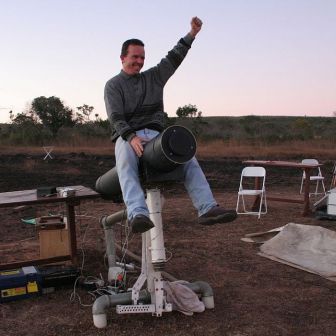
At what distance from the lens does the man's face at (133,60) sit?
3508 mm

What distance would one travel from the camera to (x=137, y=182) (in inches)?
125

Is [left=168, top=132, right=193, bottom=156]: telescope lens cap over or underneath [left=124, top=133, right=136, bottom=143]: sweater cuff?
underneath

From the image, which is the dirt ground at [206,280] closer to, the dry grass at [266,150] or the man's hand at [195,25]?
the man's hand at [195,25]

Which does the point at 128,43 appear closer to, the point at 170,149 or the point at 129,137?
the point at 129,137

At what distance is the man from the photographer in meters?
3.21

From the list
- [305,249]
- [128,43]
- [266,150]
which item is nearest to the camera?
[128,43]

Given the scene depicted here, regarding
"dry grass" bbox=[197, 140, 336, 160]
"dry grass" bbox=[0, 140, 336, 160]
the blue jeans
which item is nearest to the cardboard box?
the blue jeans

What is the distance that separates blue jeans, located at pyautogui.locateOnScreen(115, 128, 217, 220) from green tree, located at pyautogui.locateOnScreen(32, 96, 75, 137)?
26248 millimetres

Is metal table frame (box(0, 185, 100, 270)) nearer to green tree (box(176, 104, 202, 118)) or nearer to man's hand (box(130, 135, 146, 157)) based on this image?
man's hand (box(130, 135, 146, 157))

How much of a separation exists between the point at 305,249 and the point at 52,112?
2972cm

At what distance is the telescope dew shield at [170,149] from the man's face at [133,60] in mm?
673

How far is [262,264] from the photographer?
5.00m

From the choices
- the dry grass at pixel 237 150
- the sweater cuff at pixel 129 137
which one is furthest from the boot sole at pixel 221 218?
the dry grass at pixel 237 150

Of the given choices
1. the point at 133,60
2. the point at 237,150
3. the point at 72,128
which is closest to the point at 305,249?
the point at 133,60
